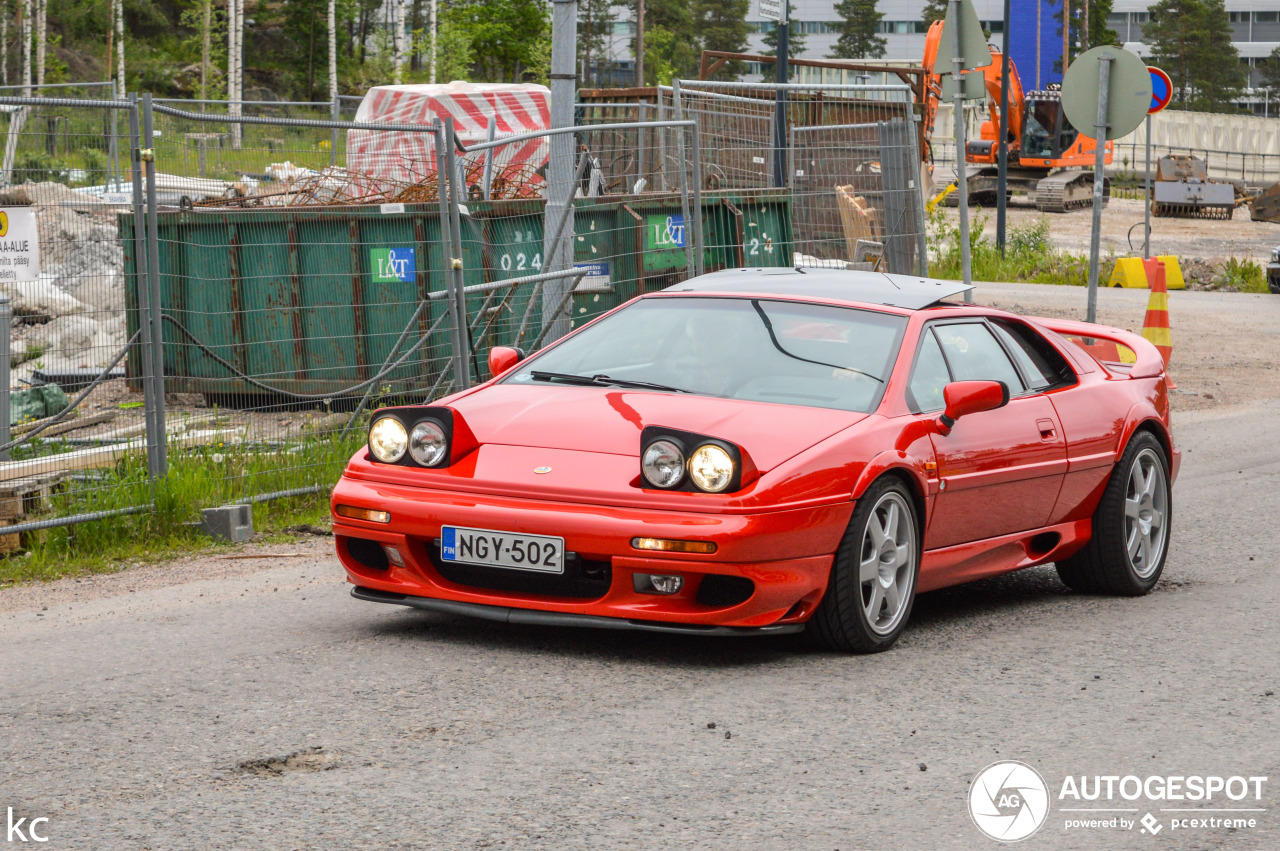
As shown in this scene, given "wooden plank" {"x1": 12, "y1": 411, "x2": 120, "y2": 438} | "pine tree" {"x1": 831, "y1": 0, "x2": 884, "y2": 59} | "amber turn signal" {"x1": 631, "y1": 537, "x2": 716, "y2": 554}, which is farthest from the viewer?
"pine tree" {"x1": 831, "y1": 0, "x2": 884, "y2": 59}

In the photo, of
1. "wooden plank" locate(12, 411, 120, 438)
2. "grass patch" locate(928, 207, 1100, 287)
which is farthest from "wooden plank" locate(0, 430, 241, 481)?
"grass patch" locate(928, 207, 1100, 287)

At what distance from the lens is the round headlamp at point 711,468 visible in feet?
16.3

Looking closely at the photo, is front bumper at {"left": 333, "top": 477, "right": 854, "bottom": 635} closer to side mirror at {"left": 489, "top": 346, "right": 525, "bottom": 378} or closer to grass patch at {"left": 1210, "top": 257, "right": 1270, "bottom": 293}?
side mirror at {"left": 489, "top": 346, "right": 525, "bottom": 378}

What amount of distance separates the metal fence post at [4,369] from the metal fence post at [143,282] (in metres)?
0.68

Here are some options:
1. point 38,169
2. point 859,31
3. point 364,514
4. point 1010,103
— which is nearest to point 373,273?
point 38,169

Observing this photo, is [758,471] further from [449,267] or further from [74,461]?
[449,267]

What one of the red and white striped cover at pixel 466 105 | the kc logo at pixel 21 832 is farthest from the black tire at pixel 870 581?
the red and white striped cover at pixel 466 105

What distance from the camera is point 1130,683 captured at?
16.9 feet

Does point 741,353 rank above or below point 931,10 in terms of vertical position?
below

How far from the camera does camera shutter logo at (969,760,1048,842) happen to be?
376cm

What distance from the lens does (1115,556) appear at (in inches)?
260

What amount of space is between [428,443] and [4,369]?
3472 mm

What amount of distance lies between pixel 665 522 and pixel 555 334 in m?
5.75

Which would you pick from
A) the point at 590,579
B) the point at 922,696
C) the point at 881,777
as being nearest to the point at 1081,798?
the point at 881,777
